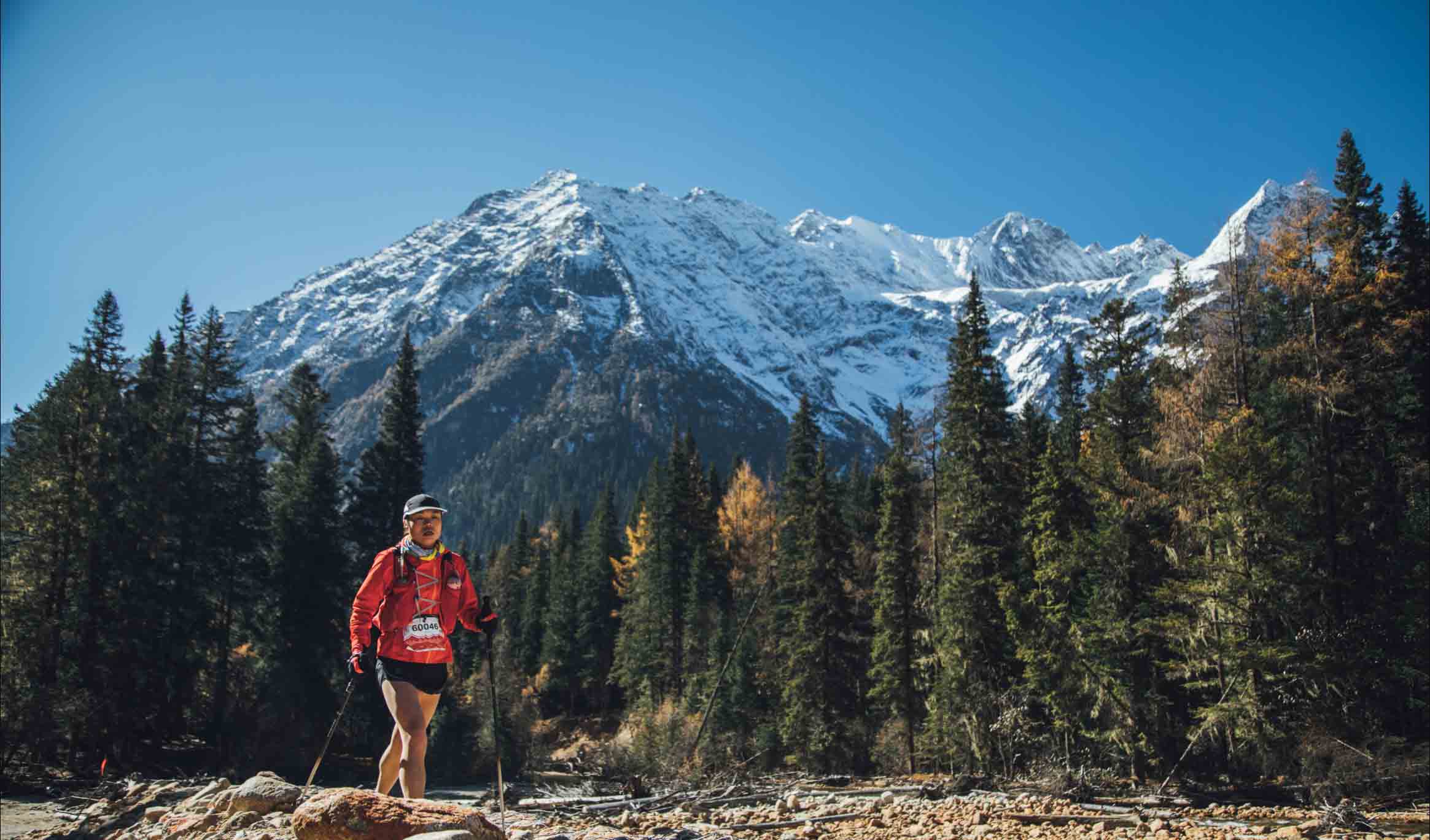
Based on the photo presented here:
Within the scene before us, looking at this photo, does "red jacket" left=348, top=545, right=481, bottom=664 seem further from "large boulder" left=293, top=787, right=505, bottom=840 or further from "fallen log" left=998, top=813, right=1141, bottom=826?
"fallen log" left=998, top=813, right=1141, bottom=826

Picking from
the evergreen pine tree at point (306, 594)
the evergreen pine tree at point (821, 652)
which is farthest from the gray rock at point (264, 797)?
the evergreen pine tree at point (821, 652)

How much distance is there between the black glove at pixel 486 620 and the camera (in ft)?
22.8

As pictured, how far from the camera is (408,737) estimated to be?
20.9 ft

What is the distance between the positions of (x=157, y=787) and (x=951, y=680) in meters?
18.4

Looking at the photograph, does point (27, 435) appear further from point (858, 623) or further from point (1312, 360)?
point (1312, 360)

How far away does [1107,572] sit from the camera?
19.6 m

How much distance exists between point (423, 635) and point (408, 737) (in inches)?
30.2

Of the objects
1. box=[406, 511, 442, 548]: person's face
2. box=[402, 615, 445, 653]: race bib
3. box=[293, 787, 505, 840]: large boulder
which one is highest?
box=[406, 511, 442, 548]: person's face

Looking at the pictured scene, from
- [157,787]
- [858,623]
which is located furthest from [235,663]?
[858,623]

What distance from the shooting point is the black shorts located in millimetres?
6504

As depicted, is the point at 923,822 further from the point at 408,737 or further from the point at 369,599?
the point at 369,599

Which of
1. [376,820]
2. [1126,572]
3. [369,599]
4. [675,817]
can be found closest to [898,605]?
[1126,572]

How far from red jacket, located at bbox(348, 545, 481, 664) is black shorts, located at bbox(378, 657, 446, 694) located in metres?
0.04

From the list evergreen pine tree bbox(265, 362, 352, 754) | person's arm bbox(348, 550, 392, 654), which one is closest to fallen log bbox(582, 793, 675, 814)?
person's arm bbox(348, 550, 392, 654)
